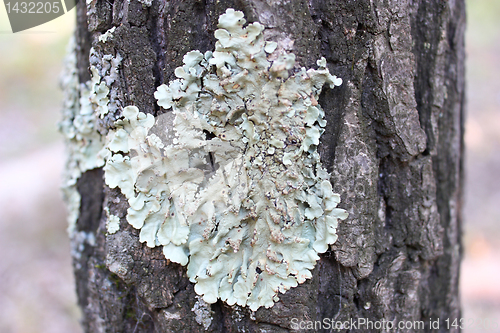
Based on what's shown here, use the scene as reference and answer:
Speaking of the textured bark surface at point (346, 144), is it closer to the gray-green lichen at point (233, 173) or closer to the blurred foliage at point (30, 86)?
the gray-green lichen at point (233, 173)

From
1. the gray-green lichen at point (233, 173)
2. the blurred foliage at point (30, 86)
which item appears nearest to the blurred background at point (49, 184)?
the blurred foliage at point (30, 86)

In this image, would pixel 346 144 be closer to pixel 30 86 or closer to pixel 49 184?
pixel 49 184

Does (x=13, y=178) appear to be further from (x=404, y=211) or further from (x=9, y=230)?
(x=404, y=211)

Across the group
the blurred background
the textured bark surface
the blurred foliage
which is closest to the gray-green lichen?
the textured bark surface

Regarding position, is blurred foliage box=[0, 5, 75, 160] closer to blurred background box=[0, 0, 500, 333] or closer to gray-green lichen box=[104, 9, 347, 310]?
blurred background box=[0, 0, 500, 333]

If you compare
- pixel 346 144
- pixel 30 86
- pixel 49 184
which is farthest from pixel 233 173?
pixel 30 86

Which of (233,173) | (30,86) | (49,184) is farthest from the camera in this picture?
(30,86)
